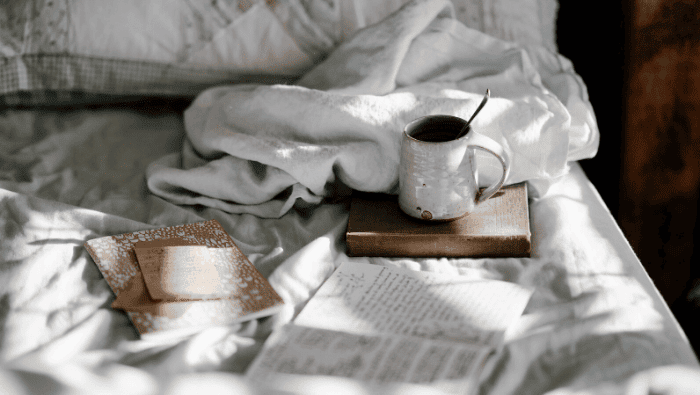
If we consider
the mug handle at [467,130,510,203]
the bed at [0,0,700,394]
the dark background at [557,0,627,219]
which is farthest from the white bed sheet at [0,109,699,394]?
the dark background at [557,0,627,219]

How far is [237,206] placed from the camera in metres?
0.85

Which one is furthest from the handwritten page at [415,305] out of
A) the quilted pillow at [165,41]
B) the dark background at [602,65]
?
the dark background at [602,65]

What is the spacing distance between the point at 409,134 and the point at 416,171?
A: 53 mm

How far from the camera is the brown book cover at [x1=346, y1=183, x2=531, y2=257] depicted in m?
0.72

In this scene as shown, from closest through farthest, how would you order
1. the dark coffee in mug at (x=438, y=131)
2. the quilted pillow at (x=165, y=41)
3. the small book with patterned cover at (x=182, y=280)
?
the small book with patterned cover at (x=182, y=280), the dark coffee in mug at (x=438, y=131), the quilted pillow at (x=165, y=41)

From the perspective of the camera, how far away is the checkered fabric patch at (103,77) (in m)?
1.09

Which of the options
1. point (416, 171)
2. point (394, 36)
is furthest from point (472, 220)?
point (394, 36)

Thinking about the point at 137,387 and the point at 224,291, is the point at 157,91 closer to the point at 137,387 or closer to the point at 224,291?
the point at 224,291

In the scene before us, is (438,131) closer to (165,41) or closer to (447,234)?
(447,234)

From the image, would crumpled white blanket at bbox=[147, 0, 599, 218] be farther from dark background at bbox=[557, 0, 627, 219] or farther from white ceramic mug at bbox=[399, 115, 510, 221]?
dark background at bbox=[557, 0, 627, 219]

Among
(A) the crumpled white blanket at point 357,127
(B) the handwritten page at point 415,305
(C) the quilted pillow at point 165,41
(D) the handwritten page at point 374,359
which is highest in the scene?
(C) the quilted pillow at point 165,41

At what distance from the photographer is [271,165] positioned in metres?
0.82

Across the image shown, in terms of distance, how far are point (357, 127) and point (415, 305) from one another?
295 mm

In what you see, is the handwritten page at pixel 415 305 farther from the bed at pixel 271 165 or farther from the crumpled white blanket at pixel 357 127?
the crumpled white blanket at pixel 357 127
